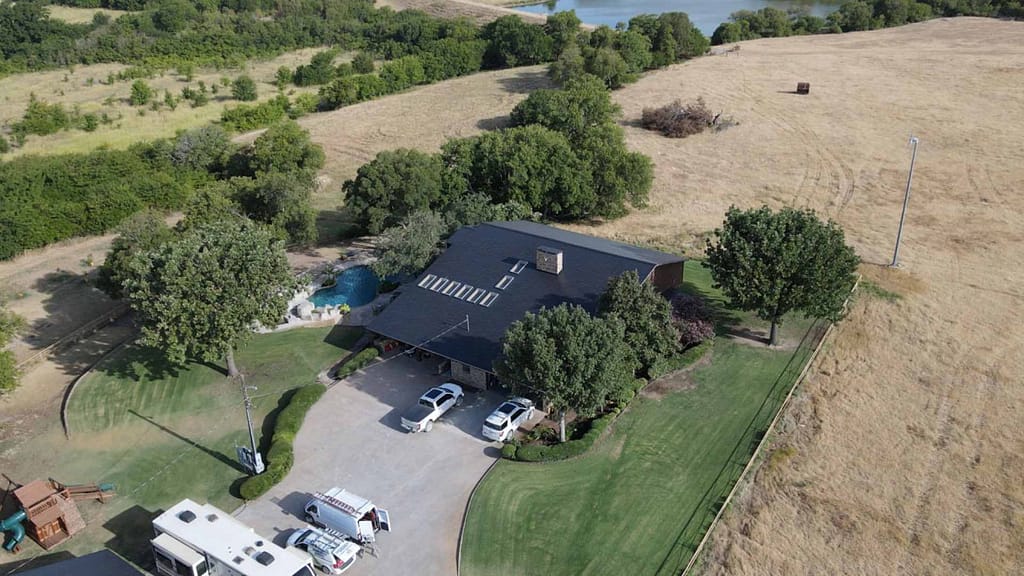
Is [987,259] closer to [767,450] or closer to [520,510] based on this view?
[767,450]

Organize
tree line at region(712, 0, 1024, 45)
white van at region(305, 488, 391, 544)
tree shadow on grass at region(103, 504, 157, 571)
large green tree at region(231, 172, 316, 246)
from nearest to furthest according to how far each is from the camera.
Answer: white van at region(305, 488, 391, 544), tree shadow on grass at region(103, 504, 157, 571), large green tree at region(231, 172, 316, 246), tree line at region(712, 0, 1024, 45)

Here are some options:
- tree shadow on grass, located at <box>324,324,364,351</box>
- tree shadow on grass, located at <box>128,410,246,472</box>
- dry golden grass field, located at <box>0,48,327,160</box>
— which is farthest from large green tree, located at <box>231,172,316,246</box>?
dry golden grass field, located at <box>0,48,327,160</box>

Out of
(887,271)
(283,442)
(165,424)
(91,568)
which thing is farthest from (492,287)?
(887,271)

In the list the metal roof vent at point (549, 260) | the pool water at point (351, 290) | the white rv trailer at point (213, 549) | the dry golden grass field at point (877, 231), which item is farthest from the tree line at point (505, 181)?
the white rv trailer at point (213, 549)

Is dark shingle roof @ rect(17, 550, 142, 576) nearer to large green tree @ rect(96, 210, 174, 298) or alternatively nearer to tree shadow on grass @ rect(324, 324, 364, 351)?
tree shadow on grass @ rect(324, 324, 364, 351)

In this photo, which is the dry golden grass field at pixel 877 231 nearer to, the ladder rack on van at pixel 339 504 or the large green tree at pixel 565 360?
the large green tree at pixel 565 360

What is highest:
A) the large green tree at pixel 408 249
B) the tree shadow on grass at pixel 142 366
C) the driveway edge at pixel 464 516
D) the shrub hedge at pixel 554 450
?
the large green tree at pixel 408 249
